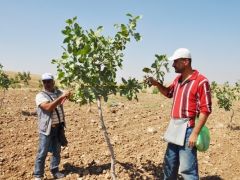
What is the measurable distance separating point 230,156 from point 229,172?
1.33m

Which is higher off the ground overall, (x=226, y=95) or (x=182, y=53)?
(x=182, y=53)

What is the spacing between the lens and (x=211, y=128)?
13242 mm

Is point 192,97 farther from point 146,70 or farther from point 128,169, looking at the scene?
point 128,169

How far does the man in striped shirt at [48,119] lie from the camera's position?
658cm

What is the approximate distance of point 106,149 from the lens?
31.9 feet

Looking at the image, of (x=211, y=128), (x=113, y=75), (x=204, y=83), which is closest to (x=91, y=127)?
(x=211, y=128)

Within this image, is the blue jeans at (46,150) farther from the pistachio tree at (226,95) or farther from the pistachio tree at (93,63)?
the pistachio tree at (226,95)

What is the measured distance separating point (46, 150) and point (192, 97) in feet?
9.97

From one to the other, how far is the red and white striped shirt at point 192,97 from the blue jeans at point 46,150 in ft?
8.34

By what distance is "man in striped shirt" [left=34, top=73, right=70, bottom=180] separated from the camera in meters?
6.58

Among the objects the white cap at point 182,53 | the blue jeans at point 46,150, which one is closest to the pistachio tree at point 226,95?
the blue jeans at point 46,150

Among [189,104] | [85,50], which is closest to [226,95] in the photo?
[189,104]

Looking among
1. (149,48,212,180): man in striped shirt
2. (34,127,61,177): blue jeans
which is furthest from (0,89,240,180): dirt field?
(149,48,212,180): man in striped shirt

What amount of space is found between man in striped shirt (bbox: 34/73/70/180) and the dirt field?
28.5 inches
